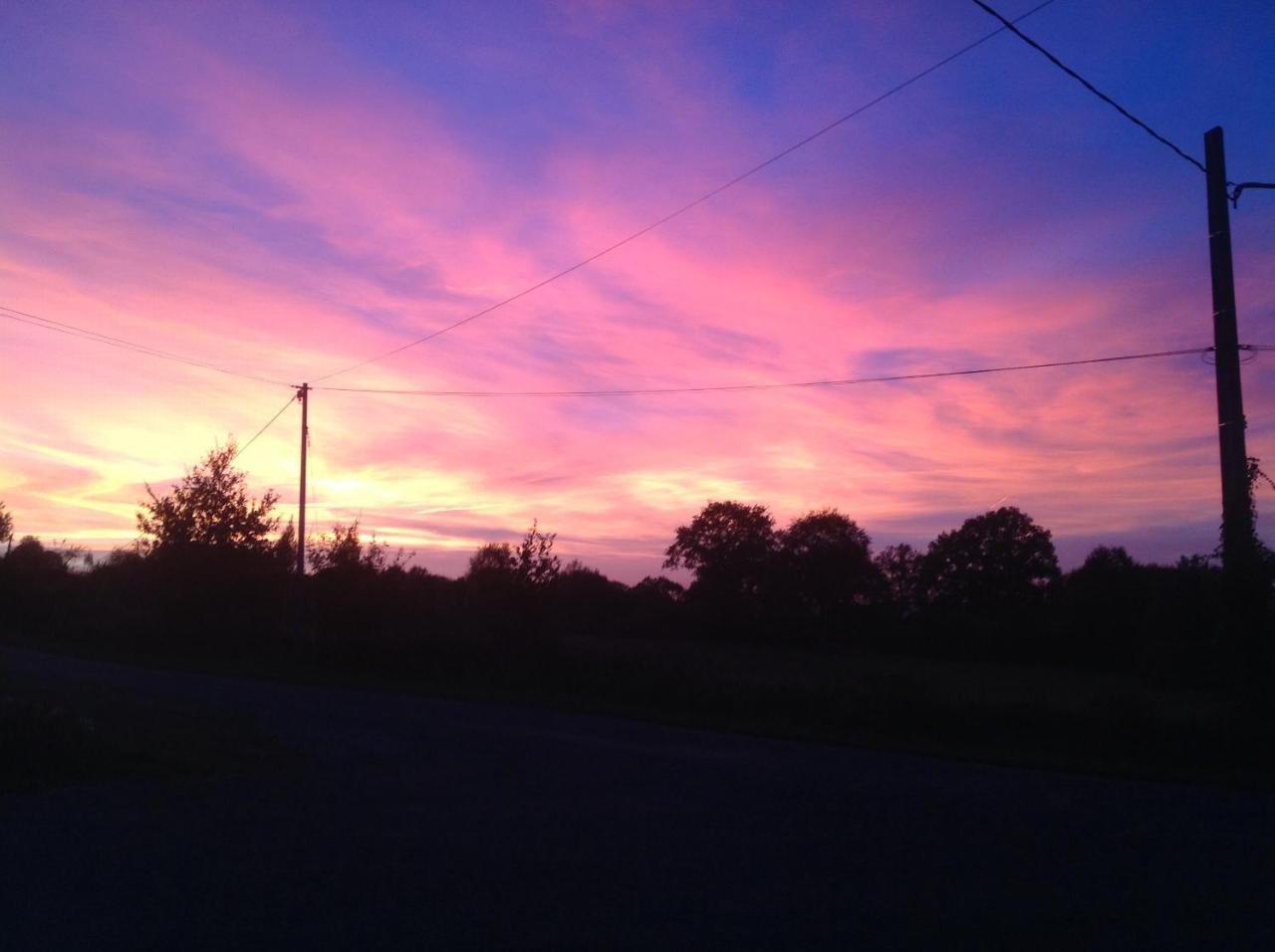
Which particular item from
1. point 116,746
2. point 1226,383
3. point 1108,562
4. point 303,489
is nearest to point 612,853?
point 116,746

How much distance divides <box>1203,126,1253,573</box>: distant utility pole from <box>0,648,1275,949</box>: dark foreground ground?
5.28 metres

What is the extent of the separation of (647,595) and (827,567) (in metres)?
13.1

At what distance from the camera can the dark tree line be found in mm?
31734

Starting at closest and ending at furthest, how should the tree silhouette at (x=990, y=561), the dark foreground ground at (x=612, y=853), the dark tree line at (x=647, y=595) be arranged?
the dark foreground ground at (x=612, y=853) < the dark tree line at (x=647, y=595) < the tree silhouette at (x=990, y=561)

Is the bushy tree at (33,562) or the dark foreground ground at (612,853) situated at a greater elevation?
the bushy tree at (33,562)

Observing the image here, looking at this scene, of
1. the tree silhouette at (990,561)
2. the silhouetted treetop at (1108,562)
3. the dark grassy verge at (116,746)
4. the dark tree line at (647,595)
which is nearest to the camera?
the dark grassy verge at (116,746)

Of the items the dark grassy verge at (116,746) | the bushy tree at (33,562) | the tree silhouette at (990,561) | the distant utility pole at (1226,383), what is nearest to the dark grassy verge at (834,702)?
the dark grassy verge at (116,746)

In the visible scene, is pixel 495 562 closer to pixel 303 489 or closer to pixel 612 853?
pixel 303 489

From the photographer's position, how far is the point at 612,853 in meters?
8.34

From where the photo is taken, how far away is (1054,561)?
77375 millimetres

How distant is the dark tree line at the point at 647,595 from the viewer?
31734mm

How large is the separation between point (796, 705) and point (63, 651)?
30.0 meters

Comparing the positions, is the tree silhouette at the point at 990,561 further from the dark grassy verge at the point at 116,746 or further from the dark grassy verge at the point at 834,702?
the dark grassy verge at the point at 116,746

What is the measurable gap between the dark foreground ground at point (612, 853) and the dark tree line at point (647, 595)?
908cm
